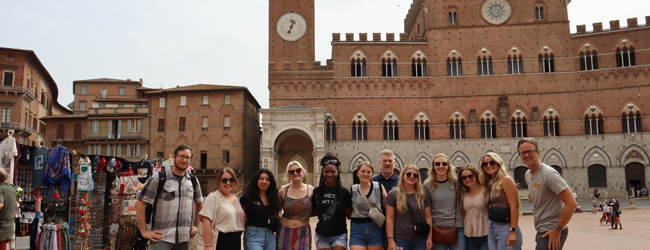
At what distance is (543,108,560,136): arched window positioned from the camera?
1303 inches

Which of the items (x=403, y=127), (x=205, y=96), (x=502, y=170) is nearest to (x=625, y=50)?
(x=403, y=127)

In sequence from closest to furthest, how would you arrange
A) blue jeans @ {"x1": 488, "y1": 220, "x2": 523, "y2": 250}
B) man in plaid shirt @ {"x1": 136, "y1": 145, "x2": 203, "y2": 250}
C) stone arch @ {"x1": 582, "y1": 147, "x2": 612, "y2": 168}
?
man in plaid shirt @ {"x1": 136, "y1": 145, "x2": 203, "y2": 250}, blue jeans @ {"x1": 488, "y1": 220, "x2": 523, "y2": 250}, stone arch @ {"x1": 582, "y1": 147, "x2": 612, "y2": 168}

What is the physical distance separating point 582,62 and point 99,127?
38093 millimetres

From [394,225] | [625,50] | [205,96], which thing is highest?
[625,50]

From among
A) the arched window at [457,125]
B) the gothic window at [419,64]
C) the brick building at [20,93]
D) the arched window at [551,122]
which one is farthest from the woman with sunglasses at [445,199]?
the brick building at [20,93]

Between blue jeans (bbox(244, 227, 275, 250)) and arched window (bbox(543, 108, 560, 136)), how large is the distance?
31477 mm

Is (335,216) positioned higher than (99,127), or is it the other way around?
(99,127)

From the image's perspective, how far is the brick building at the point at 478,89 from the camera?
32375 millimetres

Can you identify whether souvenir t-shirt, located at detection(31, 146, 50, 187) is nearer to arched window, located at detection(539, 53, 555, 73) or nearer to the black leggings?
the black leggings

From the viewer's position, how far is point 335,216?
20.6ft

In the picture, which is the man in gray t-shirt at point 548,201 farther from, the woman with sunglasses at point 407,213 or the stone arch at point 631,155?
the stone arch at point 631,155

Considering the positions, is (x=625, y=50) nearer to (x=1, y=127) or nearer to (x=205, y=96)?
(x=205, y=96)

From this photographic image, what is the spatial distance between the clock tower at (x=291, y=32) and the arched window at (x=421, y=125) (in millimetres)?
8900

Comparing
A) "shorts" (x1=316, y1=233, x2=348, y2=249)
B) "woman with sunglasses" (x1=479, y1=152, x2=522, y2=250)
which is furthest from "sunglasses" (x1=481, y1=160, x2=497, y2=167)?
"shorts" (x1=316, y1=233, x2=348, y2=249)
